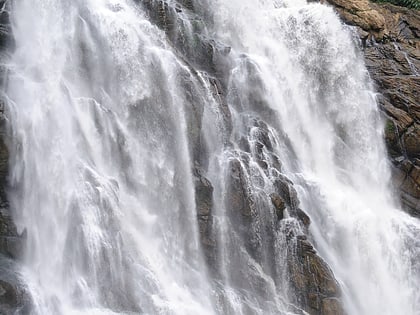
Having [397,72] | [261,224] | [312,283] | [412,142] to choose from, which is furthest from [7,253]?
[397,72]

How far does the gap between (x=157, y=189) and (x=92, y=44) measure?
5596mm

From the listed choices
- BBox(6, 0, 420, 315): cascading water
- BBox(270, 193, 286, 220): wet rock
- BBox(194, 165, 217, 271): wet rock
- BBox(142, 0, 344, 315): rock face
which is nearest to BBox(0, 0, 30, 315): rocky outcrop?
BBox(6, 0, 420, 315): cascading water

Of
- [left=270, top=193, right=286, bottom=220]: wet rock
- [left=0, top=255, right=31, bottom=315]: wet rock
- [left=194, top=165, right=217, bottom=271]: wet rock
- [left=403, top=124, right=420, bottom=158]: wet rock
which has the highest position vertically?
[left=403, top=124, right=420, bottom=158]: wet rock

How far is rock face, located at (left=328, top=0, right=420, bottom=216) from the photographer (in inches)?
880

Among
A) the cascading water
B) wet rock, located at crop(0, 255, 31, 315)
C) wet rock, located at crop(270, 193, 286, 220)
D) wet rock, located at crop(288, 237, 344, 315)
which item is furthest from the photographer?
wet rock, located at crop(270, 193, 286, 220)

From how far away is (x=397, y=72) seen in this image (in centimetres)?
2455

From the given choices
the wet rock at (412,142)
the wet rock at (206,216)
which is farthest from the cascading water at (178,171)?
the wet rock at (412,142)

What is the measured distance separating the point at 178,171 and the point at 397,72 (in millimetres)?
11292

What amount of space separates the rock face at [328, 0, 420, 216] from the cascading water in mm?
610

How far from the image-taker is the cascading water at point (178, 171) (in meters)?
16.0

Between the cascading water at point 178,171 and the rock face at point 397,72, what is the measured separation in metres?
0.61

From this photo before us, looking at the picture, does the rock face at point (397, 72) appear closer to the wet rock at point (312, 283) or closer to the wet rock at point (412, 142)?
the wet rock at point (412, 142)

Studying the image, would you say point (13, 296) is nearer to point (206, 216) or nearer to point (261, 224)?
point (206, 216)

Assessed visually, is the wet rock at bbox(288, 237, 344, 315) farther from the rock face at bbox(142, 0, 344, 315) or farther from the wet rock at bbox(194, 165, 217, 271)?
the wet rock at bbox(194, 165, 217, 271)
